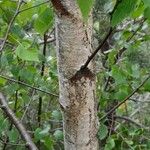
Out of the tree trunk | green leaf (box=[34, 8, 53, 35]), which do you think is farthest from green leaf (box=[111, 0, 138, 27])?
green leaf (box=[34, 8, 53, 35])

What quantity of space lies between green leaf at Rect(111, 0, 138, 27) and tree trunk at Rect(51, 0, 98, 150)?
199 millimetres

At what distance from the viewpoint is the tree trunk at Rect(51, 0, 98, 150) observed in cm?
77

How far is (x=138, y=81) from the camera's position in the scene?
1396mm

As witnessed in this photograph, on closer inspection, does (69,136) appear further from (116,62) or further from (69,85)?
(116,62)

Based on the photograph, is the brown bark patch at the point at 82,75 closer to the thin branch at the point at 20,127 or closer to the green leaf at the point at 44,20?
the green leaf at the point at 44,20

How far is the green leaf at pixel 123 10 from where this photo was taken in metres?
0.54

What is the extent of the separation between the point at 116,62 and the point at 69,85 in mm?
777

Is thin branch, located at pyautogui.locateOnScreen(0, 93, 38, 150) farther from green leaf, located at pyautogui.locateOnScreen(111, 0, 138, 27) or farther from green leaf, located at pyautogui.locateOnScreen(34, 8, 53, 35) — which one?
green leaf, located at pyautogui.locateOnScreen(111, 0, 138, 27)

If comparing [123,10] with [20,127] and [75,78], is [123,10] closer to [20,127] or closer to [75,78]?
[75,78]

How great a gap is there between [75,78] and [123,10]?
0.96 ft

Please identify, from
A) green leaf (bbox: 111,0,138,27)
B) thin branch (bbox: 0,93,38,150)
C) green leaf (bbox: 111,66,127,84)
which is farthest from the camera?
green leaf (bbox: 111,66,127,84)

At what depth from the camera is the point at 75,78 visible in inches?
32.2

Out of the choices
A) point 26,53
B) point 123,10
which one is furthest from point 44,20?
point 123,10

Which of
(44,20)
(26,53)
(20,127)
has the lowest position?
(20,127)
